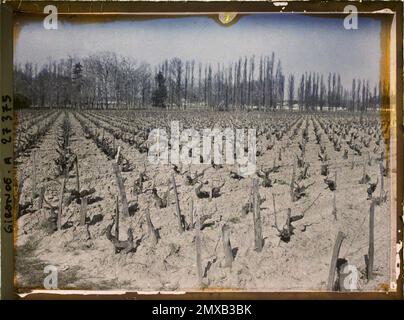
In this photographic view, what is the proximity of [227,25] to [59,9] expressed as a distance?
114 centimetres

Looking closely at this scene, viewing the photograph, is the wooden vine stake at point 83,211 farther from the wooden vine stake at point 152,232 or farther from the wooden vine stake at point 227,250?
the wooden vine stake at point 227,250

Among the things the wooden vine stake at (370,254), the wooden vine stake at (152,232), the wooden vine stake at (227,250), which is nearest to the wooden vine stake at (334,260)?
the wooden vine stake at (370,254)

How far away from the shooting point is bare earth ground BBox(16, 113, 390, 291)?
10.9 ft

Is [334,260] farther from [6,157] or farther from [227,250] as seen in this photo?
[6,157]

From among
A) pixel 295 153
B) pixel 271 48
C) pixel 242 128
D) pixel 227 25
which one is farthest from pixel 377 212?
pixel 227 25

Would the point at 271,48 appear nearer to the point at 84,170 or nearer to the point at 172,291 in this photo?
the point at 84,170

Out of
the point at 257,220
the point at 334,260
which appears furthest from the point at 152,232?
the point at 334,260

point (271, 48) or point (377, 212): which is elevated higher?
point (271, 48)

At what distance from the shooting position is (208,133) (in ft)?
11.0

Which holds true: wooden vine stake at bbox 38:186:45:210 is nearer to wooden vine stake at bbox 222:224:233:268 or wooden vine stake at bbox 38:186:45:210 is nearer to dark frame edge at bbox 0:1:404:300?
dark frame edge at bbox 0:1:404:300

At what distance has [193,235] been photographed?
3.36 metres

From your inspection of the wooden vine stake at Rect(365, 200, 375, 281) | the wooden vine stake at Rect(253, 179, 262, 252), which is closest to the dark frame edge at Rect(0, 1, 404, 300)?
the wooden vine stake at Rect(365, 200, 375, 281)

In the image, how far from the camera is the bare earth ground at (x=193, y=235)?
333cm

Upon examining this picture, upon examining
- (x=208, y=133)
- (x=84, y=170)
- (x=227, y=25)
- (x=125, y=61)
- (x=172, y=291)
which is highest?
(x=227, y=25)
